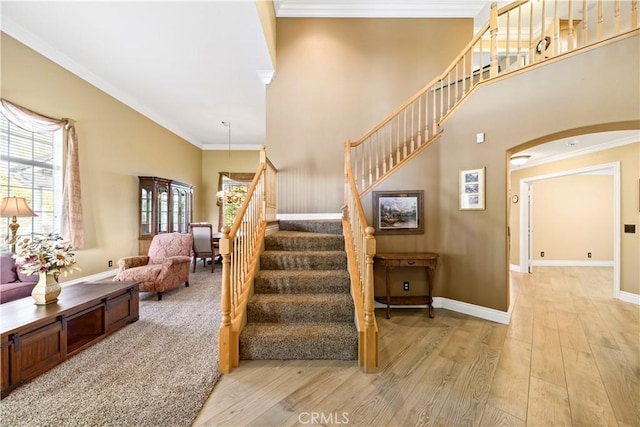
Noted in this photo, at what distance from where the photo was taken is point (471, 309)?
3.18 meters

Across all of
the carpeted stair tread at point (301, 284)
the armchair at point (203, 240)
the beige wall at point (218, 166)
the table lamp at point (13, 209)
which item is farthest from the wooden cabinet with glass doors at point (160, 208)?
the carpeted stair tread at point (301, 284)

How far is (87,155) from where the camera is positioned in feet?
13.5

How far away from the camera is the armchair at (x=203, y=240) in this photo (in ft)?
17.4

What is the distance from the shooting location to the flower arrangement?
217 cm

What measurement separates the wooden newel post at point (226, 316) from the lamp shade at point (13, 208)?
9.04ft

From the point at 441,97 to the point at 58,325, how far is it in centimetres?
507

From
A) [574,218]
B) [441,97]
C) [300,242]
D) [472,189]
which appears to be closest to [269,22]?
[441,97]

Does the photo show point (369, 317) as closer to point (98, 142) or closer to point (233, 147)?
point (98, 142)

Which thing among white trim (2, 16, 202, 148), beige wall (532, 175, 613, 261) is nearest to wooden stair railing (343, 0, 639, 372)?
beige wall (532, 175, 613, 261)

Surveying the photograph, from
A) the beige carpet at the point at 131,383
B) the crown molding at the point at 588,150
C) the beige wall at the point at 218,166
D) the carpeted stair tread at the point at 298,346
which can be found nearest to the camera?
the beige carpet at the point at 131,383

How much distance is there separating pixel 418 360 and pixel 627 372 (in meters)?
1.70

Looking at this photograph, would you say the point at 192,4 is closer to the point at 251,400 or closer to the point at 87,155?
the point at 87,155

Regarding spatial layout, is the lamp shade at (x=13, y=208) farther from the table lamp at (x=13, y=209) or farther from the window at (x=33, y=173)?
the window at (x=33, y=173)

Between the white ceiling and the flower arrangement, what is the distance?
113 inches
